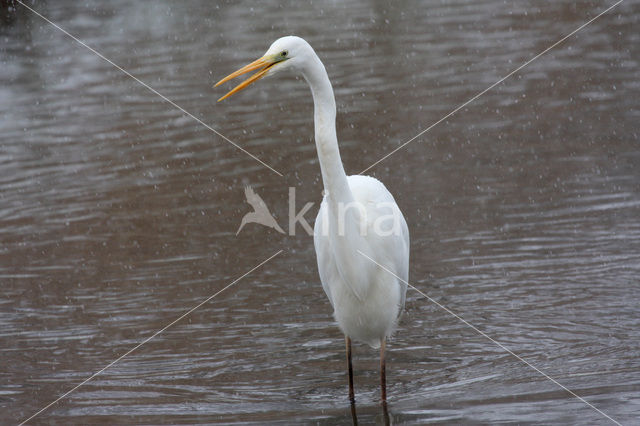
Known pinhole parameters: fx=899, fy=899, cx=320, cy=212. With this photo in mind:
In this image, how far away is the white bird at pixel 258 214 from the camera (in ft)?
23.1

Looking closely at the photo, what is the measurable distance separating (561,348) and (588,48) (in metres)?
6.66

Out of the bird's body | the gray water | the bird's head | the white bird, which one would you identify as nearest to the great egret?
the bird's body

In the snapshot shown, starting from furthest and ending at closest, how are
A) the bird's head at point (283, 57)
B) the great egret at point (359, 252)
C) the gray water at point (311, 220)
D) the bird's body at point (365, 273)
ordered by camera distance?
1. the gray water at point (311, 220)
2. the bird's body at point (365, 273)
3. the great egret at point (359, 252)
4. the bird's head at point (283, 57)

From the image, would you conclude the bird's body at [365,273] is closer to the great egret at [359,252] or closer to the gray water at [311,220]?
the great egret at [359,252]

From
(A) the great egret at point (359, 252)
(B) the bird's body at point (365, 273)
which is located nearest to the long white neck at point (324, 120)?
(A) the great egret at point (359, 252)

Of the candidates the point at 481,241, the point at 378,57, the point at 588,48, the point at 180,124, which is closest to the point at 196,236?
the point at 481,241

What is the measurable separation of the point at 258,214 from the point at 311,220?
0.49 meters

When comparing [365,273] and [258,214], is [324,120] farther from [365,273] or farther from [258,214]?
[258,214]

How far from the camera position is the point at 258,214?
23.9ft

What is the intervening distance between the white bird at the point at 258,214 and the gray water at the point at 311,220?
9 cm

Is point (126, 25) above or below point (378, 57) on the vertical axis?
above

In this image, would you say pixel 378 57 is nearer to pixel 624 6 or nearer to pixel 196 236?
pixel 624 6

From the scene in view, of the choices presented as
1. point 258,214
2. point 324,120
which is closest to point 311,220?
point 258,214

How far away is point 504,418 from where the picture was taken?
4141 millimetres
